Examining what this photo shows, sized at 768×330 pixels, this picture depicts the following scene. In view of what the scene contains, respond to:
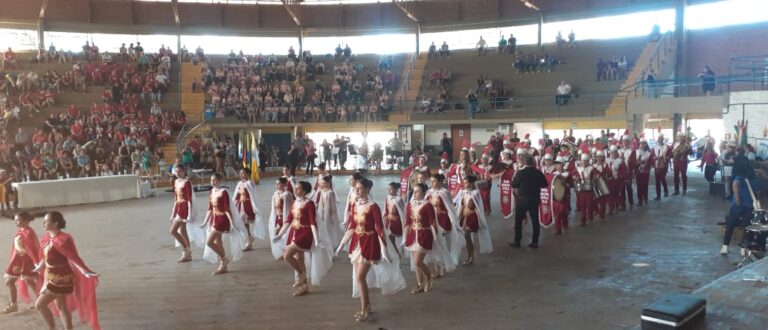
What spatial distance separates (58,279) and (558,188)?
8933 millimetres

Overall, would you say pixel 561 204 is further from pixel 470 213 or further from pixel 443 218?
pixel 443 218

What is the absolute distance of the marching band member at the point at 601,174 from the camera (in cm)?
1313

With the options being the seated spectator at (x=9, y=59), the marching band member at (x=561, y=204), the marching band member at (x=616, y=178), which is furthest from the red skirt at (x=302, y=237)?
the seated spectator at (x=9, y=59)

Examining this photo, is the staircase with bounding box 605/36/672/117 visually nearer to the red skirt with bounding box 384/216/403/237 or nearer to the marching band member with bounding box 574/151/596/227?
the marching band member with bounding box 574/151/596/227

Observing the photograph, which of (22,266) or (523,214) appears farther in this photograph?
(523,214)

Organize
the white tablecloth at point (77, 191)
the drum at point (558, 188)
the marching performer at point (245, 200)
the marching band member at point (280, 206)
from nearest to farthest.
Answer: the marching band member at point (280, 206), the marching performer at point (245, 200), the drum at point (558, 188), the white tablecloth at point (77, 191)

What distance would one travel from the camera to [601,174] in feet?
43.4

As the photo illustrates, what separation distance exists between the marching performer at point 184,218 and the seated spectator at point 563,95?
2067 cm

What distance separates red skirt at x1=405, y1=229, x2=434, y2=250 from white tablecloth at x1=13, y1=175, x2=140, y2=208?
14.2m

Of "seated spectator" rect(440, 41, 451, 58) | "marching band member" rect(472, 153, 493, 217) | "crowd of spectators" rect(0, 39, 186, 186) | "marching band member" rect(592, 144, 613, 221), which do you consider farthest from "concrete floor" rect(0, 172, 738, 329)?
"seated spectator" rect(440, 41, 451, 58)

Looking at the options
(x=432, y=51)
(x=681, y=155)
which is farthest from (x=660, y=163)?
(x=432, y=51)

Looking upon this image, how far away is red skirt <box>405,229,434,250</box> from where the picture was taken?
7.63 m

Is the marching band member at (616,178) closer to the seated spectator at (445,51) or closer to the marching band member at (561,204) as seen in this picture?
the marching band member at (561,204)

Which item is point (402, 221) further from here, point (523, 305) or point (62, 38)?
point (62, 38)
